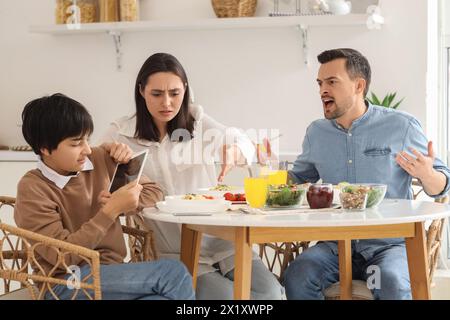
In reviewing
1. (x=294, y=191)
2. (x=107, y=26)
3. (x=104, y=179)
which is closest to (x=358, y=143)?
(x=294, y=191)

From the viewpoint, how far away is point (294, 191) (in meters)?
2.15

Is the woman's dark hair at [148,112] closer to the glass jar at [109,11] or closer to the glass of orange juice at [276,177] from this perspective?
the glass of orange juice at [276,177]

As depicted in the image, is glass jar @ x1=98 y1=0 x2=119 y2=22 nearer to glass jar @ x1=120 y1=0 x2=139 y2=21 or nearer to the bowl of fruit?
glass jar @ x1=120 y1=0 x2=139 y2=21

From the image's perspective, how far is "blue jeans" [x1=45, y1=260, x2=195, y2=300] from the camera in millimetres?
1945

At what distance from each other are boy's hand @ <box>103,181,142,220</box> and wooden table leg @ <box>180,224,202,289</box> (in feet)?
1.30

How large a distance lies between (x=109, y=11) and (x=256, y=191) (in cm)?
222

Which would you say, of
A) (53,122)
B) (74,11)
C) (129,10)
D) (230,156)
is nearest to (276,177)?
(230,156)

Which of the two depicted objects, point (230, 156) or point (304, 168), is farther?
point (304, 168)

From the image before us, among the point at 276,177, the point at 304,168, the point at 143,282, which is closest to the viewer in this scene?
the point at 143,282

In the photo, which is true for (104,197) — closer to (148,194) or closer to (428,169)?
(148,194)

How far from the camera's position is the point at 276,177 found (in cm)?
230

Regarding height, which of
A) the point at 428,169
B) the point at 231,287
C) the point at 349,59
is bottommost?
the point at 231,287
